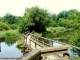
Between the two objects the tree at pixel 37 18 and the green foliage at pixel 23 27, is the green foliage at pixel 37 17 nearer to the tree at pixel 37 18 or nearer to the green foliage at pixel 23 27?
the tree at pixel 37 18

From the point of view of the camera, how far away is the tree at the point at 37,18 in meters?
42.7

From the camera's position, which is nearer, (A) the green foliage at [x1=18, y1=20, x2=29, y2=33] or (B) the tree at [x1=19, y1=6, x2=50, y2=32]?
(A) the green foliage at [x1=18, y1=20, x2=29, y2=33]

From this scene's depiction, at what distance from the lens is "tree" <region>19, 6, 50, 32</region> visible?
140ft

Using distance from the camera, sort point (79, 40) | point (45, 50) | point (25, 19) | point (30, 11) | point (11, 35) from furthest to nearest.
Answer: point (30, 11) < point (25, 19) < point (11, 35) < point (79, 40) < point (45, 50)

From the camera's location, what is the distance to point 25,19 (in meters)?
40.5

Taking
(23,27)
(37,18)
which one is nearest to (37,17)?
(37,18)

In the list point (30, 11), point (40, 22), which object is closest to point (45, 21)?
point (40, 22)

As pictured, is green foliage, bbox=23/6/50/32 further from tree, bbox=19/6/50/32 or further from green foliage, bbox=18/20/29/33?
green foliage, bbox=18/20/29/33

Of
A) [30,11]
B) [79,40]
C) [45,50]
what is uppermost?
[30,11]

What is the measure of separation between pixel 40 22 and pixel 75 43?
2763 cm

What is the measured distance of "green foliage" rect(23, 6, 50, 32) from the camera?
42.7m

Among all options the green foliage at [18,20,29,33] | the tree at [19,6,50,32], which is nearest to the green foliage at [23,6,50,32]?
the tree at [19,6,50,32]

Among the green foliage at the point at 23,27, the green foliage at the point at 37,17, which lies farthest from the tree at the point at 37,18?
the green foliage at the point at 23,27

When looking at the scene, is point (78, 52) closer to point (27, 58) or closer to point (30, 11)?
point (27, 58)
